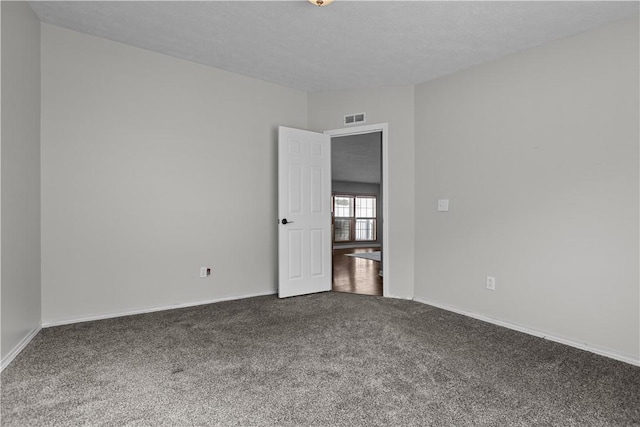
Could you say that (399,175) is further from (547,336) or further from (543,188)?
(547,336)

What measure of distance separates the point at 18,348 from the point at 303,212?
288 centimetres

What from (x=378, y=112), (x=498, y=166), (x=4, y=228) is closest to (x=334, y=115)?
(x=378, y=112)

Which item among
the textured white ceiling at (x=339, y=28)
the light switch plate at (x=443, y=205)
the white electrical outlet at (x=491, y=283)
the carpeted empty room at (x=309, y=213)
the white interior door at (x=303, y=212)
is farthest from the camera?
the white interior door at (x=303, y=212)

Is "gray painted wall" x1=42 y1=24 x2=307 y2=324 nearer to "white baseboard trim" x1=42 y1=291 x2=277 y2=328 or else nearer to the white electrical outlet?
"white baseboard trim" x1=42 y1=291 x2=277 y2=328

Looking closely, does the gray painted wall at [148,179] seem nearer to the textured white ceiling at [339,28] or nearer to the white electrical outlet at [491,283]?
the textured white ceiling at [339,28]

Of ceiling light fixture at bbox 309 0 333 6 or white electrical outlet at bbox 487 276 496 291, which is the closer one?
ceiling light fixture at bbox 309 0 333 6

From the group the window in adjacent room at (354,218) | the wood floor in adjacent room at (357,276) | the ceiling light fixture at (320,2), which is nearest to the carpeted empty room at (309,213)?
the ceiling light fixture at (320,2)

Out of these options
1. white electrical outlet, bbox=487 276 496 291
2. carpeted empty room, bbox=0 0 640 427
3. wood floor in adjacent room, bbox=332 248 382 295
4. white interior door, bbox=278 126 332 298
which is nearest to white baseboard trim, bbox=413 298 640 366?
carpeted empty room, bbox=0 0 640 427

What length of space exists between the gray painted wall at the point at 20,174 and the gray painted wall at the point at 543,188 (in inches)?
147

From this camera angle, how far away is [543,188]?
3039 mm

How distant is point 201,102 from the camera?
390 centimetres

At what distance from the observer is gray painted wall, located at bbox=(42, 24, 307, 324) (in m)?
3.15

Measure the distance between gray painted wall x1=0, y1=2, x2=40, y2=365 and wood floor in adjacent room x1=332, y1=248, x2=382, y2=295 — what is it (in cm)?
320

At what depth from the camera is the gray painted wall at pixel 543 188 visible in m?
2.60
